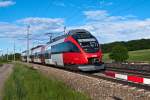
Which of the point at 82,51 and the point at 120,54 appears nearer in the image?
the point at 82,51

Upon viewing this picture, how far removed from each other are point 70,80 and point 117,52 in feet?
217

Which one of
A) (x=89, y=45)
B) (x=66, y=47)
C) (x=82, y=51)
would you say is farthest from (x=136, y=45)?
(x=82, y=51)

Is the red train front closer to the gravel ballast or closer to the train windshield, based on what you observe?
the train windshield

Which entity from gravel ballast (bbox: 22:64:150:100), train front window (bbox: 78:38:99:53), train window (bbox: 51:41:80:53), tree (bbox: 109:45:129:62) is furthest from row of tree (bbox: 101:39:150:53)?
gravel ballast (bbox: 22:64:150:100)

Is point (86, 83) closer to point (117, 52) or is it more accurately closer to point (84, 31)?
point (84, 31)

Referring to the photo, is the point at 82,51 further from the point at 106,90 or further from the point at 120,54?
the point at 120,54

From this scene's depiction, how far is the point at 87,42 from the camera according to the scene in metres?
28.3

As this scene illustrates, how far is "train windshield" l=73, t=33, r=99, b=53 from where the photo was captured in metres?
27.8

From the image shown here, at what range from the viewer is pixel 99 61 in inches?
1088

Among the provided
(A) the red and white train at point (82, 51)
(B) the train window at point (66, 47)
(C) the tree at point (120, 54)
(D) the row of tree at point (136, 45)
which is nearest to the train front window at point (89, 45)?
(A) the red and white train at point (82, 51)

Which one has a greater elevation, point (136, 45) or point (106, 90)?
point (136, 45)

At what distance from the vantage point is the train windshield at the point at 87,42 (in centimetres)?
2780

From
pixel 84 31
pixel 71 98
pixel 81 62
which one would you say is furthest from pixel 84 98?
pixel 84 31

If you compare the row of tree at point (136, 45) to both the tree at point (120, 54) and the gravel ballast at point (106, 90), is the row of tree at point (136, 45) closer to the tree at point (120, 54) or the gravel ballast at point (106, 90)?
the tree at point (120, 54)
